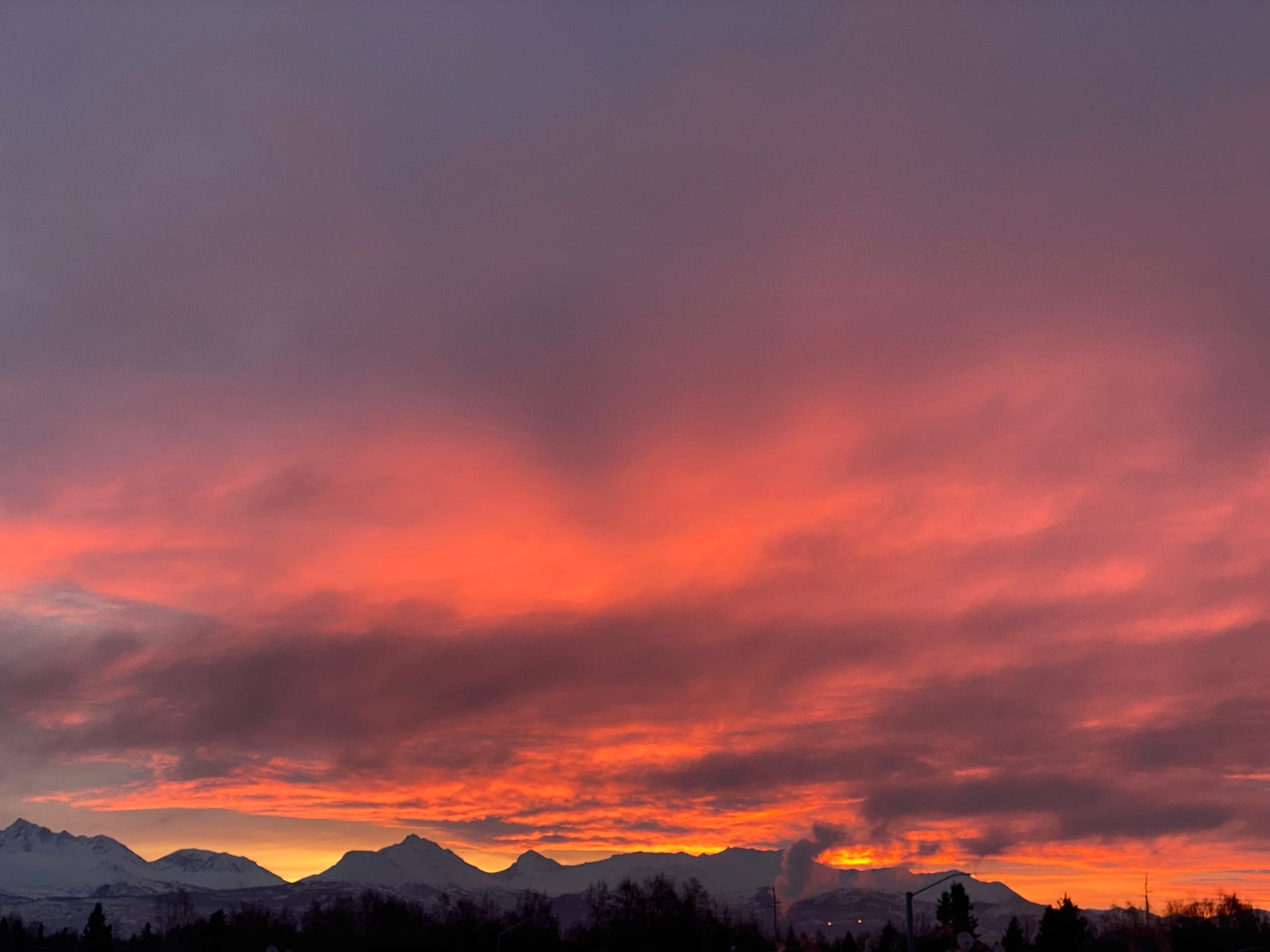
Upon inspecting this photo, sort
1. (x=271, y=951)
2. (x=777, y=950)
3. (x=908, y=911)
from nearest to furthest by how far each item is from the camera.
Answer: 1. (x=908, y=911)
2. (x=271, y=951)
3. (x=777, y=950)

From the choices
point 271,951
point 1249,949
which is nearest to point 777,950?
point 1249,949

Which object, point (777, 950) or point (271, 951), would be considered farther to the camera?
point (777, 950)

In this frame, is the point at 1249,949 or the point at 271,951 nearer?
the point at 271,951

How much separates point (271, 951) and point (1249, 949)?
535ft

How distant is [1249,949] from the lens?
200 metres

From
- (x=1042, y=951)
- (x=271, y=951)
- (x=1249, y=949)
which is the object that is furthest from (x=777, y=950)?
(x=271, y=951)

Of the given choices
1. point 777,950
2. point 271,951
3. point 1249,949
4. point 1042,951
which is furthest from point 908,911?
point 1249,949

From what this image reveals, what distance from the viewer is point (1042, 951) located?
655 ft

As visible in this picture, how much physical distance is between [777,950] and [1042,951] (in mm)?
42178

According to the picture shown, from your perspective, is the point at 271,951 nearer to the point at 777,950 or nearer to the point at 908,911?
the point at 908,911

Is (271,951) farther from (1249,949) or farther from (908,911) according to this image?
(1249,949)

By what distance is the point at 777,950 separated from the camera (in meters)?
196

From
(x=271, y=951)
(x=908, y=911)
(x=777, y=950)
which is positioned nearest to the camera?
(x=908, y=911)

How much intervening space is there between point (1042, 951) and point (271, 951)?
5501 inches
